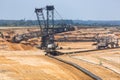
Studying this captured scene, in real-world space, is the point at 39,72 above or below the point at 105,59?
above

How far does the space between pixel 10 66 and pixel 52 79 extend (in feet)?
34.4

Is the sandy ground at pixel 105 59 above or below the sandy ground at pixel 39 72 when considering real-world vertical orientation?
below

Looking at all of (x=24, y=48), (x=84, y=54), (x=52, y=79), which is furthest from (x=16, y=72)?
(x=24, y=48)

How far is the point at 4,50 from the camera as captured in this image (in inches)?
2899

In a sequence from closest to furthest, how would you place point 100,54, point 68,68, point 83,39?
point 68,68, point 100,54, point 83,39

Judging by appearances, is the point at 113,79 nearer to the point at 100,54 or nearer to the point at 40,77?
the point at 40,77

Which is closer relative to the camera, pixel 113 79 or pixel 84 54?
pixel 113 79

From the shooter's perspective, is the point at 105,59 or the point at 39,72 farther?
the point at 105,59

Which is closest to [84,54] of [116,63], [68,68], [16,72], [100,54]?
[100,54]

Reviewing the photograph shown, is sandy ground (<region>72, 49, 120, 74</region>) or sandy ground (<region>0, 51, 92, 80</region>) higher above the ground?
sandy ground (<region>0, 51, 92, 80</region>)

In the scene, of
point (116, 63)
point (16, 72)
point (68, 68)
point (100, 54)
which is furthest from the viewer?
point (100, 54)

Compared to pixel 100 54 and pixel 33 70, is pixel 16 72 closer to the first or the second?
pixel 33 70

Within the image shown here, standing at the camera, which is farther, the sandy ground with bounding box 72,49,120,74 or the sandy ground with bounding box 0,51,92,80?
the sandy ground with bounding box 72,49,120,74

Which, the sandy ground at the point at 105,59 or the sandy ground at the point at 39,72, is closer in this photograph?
the sandy ground at the point at 39,72
